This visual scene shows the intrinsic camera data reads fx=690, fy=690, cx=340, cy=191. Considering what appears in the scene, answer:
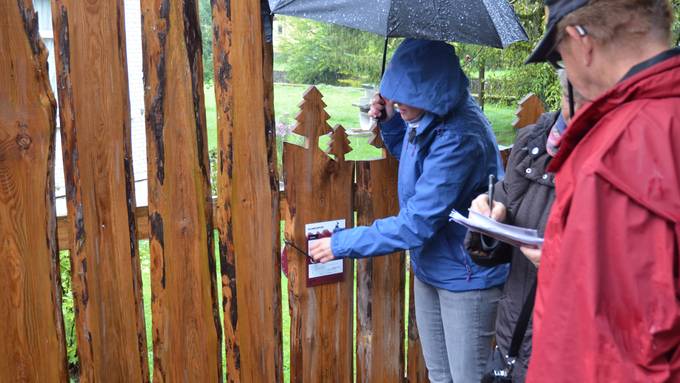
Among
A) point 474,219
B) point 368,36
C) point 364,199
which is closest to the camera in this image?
point 474,219

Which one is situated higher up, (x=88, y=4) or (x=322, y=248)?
(x=88, y=4)

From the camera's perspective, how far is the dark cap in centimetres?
170

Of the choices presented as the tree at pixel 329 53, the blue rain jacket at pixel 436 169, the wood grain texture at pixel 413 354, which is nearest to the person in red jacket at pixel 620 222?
the blue rain jacket at pixel 436 169

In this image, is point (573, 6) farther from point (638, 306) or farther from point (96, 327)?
point (96, 327)

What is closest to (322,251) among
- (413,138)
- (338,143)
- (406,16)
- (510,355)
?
(338,143)

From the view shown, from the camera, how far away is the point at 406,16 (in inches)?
103

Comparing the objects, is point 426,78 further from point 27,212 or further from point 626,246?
point 27,212

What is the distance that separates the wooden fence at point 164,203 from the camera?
2498mm

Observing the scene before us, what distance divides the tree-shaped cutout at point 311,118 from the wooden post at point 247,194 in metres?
0.18

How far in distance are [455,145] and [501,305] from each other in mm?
669

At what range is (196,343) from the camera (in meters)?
2.95

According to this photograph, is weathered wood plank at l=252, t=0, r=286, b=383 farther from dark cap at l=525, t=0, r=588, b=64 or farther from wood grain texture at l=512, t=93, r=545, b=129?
wood grain texture at l=512, t=93, r=545, b=129

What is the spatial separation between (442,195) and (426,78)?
483mm

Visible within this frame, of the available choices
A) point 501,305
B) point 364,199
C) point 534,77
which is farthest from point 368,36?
point 501,305
